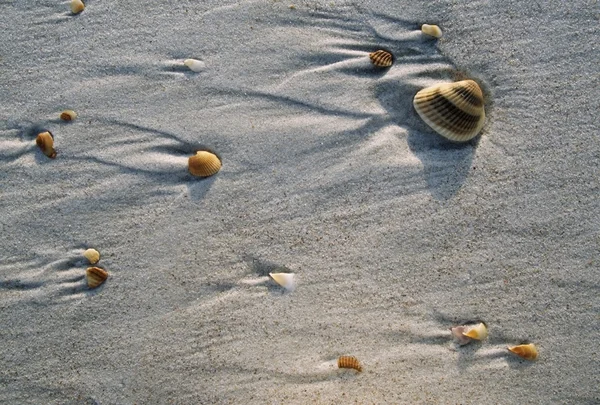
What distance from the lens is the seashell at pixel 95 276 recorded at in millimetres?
3125

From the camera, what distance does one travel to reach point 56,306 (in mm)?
3172

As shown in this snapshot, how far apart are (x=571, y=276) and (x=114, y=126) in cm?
316

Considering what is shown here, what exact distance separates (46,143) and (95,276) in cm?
93

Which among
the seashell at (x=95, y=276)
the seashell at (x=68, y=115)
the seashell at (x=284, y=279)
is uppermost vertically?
the seashell at (x=68, y=115)

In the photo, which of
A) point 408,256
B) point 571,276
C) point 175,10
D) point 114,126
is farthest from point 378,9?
point 571,276

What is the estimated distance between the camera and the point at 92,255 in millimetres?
3139

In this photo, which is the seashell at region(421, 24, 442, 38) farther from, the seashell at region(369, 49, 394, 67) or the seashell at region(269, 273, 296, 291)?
the seashell at region(269, 273, 296, 291)

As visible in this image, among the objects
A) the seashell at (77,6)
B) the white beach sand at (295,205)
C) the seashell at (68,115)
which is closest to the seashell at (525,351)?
the white beach sand at (295,205)

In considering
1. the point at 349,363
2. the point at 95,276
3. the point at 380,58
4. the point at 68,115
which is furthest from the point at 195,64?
the point at 349,363

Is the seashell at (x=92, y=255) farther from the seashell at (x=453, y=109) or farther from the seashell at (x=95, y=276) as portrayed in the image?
the seashell at (x=453, y=109)

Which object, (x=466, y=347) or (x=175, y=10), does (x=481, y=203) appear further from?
(x=175, y=10)

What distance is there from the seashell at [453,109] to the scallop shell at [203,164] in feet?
4.51

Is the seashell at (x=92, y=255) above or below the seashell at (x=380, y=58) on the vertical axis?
below

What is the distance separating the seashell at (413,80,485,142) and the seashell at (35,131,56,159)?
2.41 m
